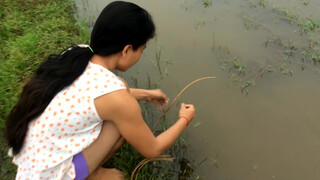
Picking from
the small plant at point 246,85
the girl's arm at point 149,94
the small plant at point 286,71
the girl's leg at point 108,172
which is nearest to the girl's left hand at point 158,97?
the girl's arm at point 149,94

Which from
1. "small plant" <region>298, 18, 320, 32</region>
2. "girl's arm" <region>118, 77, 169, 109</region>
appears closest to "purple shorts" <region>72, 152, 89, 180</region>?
"girl's arm" <region>118, 77, 169, 109</region>

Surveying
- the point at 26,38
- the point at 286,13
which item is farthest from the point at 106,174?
the point at 286,13

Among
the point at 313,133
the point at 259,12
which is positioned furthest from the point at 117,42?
the point at 259,12

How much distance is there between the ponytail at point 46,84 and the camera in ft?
4.89

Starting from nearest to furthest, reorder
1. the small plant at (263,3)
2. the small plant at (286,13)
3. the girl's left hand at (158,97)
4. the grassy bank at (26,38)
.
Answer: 1. the girl's left hand at (158,97)
2. the grassy bank at (26,38)
3. the small plant at (286,13)
4. the small plant at (263,3)

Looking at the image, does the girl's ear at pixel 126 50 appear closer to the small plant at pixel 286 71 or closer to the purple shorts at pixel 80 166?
the purple shorts at pixel 80 166

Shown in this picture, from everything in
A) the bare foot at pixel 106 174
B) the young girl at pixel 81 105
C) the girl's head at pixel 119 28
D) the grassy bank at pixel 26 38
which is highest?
the girl's head at pixel 119 28

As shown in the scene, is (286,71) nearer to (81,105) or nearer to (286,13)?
(286,13)

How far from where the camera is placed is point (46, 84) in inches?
59.0

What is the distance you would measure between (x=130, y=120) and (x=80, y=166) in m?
0.37

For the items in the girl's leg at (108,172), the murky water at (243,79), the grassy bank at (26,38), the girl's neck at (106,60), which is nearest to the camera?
the girl's neck at (106,60)

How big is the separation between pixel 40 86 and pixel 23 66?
5.57ft

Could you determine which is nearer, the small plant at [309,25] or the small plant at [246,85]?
the small plant at [246,85]

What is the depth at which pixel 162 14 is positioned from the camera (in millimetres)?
3705
